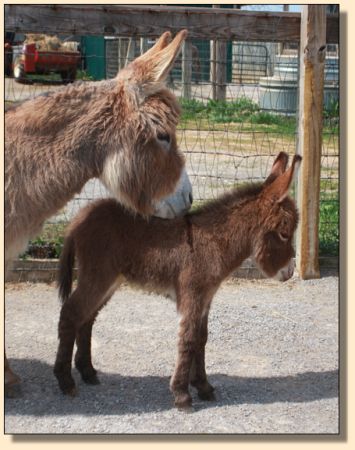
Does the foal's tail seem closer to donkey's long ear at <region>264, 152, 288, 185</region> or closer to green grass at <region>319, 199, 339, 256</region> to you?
donkey's long ear at <region>264, 152, 288, 185</region>

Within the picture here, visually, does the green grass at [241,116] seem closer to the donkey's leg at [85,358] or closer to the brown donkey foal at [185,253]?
the brown donkey foal at [185,253]

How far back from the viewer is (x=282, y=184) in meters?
3.87

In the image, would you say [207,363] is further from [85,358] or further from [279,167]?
[279,167]

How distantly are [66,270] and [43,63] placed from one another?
559 centimetres

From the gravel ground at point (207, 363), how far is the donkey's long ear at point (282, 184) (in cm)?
117

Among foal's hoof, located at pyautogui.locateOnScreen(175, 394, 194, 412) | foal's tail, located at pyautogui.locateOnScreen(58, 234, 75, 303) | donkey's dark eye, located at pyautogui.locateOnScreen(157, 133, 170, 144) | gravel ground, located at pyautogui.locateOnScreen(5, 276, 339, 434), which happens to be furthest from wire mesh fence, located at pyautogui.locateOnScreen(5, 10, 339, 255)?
foal's hoof, located at pyautogui.locateOnScreen(175, 394, 194, 412)

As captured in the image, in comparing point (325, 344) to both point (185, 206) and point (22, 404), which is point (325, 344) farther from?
point (22, 404)

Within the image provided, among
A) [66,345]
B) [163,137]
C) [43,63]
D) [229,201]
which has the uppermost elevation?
[43,63]

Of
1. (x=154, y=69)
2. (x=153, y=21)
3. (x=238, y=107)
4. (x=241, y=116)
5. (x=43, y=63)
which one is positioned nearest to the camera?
(x=154, y=69)

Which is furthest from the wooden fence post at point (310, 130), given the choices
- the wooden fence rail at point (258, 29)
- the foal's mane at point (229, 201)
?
the foal's mane at point (229, 201)

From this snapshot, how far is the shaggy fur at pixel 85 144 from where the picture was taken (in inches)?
139

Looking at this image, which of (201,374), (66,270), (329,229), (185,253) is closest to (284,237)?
(185,253)

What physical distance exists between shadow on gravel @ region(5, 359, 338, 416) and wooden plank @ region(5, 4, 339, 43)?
2759mm

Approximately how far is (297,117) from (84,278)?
10.0 feet
